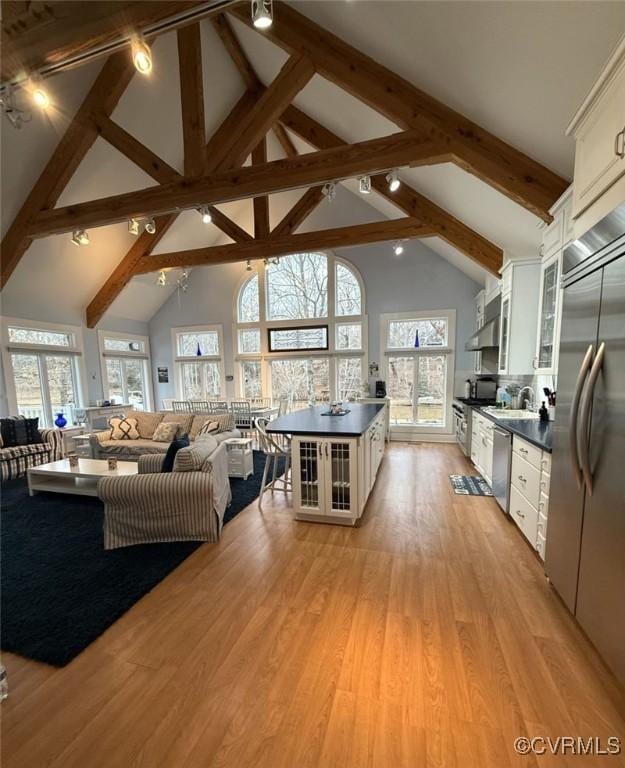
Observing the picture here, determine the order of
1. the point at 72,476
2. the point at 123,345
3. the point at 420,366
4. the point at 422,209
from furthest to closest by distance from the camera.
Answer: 1. the point at 123,345
2. the point at 420,366
3. the point at 422,209
4. the point at 72,476

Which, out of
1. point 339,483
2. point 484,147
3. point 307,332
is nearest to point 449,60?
point 484,147

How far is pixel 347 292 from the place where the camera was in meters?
6.78

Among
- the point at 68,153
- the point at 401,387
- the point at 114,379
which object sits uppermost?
the point at 68,153

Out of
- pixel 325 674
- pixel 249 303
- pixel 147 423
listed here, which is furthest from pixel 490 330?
pixel 147 423

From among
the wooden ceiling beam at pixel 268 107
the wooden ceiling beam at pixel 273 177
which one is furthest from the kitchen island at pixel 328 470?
the wooden ceiling beam at pixel 268 107

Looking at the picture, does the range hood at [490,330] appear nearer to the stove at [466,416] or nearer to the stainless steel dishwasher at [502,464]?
the stove at [466,416]

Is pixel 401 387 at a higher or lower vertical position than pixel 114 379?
lower

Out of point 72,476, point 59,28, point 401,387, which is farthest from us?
point 401,387

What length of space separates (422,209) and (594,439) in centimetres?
403

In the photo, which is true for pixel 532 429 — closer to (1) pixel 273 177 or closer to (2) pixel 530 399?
(2) pixel 530 399

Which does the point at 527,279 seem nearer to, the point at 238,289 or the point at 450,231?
the point at 450,231

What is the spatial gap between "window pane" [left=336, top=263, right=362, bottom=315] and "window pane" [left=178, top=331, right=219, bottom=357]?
3207mm

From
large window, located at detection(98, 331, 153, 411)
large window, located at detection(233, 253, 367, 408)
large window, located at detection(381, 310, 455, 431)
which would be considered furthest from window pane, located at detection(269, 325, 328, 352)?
large window, located at detection(98, 331, 153, 411)

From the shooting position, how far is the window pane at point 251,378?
7.57 metres
